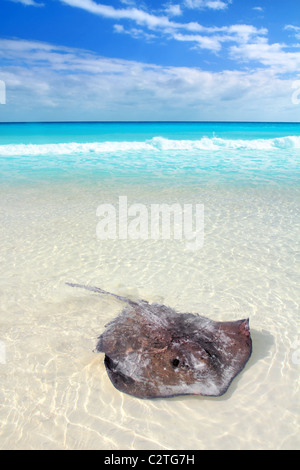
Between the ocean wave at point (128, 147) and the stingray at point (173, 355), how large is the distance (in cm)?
2208

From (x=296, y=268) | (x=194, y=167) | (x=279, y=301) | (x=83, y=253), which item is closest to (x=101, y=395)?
(x=279, y=301)

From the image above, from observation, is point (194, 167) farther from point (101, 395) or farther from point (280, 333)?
point (101, 395)

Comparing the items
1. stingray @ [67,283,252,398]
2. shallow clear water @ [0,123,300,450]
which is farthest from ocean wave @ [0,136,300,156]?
stingray @ [67,283,252,398]

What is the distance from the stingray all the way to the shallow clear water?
264 millimetres

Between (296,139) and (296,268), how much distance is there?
2889cm

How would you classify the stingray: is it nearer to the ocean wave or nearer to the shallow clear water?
the shallow clear water

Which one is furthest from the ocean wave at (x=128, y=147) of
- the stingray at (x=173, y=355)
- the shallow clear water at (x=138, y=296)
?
the stingray at (x=173, y=355)

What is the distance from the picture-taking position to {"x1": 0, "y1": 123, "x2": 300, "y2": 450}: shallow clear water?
2.96 m

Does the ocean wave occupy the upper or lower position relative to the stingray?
upper

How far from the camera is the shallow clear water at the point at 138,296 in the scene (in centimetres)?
296

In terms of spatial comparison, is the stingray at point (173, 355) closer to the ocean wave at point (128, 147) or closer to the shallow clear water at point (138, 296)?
the shallow clear water at point (138, 296)

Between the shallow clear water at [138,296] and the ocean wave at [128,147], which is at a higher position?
the ocean wave at [128,147]

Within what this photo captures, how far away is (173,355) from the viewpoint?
3107mm
